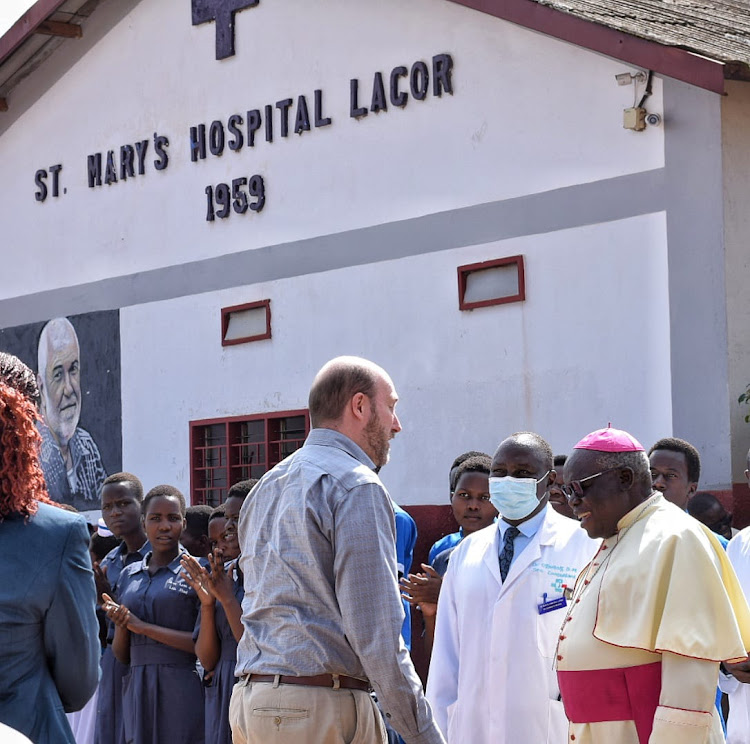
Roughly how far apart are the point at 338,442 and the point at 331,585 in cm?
51

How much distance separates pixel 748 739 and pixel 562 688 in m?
1.64

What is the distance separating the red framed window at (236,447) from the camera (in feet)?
42.3

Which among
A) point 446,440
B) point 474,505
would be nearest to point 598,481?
point 474,505

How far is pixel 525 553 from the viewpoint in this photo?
5762 mm

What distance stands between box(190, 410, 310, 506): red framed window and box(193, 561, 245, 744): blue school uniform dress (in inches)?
196

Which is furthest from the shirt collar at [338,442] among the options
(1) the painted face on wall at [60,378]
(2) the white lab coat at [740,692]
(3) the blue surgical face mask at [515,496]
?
(1) the painted face on wall at [60,378]

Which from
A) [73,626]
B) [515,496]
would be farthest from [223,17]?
[73,626]

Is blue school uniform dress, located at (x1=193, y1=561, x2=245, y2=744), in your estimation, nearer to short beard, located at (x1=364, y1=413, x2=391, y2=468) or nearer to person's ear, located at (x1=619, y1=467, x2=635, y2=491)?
short beard, located at (x1=364, y1=413, x2=391, y2=468)

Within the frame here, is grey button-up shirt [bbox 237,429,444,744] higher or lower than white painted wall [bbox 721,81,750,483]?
lower

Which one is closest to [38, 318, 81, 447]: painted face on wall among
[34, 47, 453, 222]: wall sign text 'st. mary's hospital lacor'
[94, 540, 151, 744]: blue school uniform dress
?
[34, 47, 453, 222]: wall sign text 'st. mary's hospital lacor'

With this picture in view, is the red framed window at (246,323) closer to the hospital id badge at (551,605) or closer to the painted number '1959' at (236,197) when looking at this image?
the painted number '1959' at (236,197)

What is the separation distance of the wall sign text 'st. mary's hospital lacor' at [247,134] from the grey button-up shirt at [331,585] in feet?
24.8

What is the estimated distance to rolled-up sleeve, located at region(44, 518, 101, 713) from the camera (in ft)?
12.3

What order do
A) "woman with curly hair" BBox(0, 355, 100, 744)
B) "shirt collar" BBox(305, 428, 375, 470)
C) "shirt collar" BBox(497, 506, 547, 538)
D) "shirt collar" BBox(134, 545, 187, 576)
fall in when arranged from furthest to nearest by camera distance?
1. "shirt collar" BBox(134, 545, 187, 576)
2. "shirt collar" BBox(497, 506, 547, 538)
3. "shirt collar" BBox(305, 428, 375, 470)
4. "woman with curly hair" BBox(0, 355, 100, 744)
